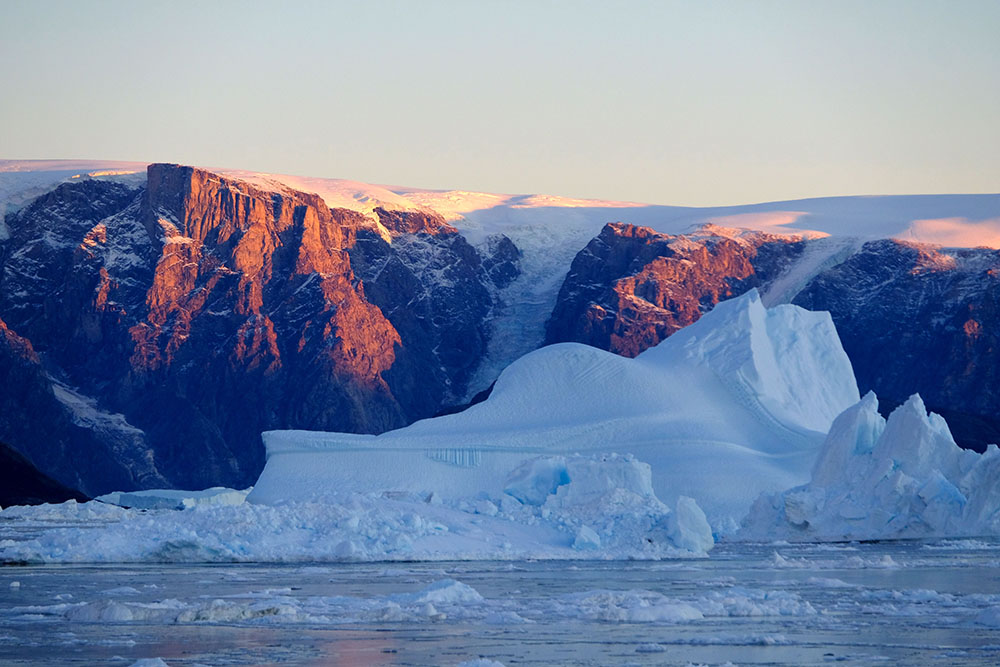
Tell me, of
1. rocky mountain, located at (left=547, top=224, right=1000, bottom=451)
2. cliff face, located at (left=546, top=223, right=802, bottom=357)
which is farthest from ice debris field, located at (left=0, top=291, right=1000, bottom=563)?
cliff face, located at (left=546, top=223, right=802, bottom=357)

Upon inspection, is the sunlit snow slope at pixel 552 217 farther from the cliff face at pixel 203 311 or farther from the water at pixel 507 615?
the water at pixel 507 615

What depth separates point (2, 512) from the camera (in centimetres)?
7144

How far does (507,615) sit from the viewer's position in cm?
2558

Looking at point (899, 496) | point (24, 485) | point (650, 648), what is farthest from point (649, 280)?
point (650, 648)

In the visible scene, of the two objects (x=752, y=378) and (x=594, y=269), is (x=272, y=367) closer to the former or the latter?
(x=594, y=269)

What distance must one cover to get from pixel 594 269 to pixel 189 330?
41087 millimetres

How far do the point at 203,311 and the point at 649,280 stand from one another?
44.0 m

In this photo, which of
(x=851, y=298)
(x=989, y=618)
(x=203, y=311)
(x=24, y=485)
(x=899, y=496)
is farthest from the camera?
(x=203, y=311)

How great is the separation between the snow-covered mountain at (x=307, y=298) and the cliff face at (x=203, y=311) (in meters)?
0.21

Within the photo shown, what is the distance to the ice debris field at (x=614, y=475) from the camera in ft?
134

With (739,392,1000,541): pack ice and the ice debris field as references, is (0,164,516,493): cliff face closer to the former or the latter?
the ice debris field

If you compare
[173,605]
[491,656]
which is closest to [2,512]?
[173,605]

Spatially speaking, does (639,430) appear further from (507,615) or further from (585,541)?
(507,615)

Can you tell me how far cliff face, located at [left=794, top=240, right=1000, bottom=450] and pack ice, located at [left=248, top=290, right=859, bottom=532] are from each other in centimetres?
7316
